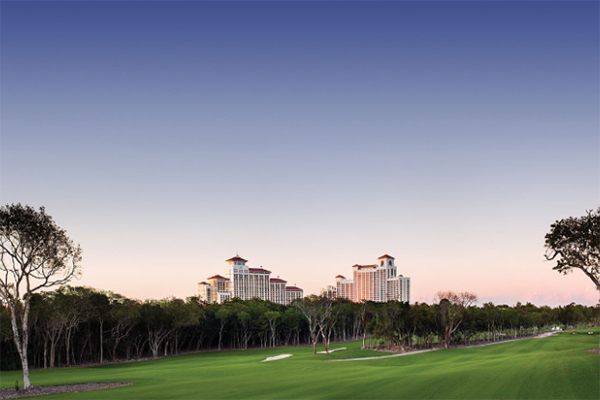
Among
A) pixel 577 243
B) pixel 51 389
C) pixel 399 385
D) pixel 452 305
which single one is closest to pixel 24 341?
pixel 51 389

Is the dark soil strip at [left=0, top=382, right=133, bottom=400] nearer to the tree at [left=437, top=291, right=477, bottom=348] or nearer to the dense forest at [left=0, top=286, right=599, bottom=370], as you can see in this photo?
the dense forest at [left=0, top=286, right=599, bottom=370]

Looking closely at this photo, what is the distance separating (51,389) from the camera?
1416 inches

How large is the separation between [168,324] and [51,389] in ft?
167

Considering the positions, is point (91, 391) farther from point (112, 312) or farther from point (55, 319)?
point (112, 312)

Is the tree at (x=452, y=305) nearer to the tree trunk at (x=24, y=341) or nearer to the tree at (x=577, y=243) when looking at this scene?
the tree at (x=577, y=243)

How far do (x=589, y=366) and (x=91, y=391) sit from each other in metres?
37.8

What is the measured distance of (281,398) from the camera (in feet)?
96.8

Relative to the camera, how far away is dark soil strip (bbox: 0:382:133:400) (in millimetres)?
33625

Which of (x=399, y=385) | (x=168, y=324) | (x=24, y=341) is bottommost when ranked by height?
(x=168, y=324)

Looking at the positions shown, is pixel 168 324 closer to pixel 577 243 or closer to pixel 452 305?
pixel 452 305

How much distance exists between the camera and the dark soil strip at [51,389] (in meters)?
33.6

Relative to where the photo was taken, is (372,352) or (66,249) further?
(372,352)

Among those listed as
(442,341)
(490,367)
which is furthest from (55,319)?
(442,341)

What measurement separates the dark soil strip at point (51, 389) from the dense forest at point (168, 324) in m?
33.8
